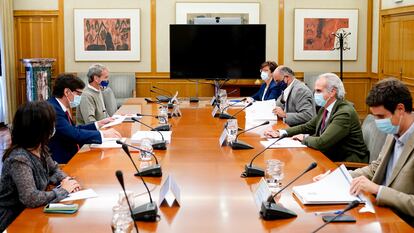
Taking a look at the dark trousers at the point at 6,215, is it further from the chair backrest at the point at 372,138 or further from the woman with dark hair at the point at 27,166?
the chair backrest at the point at 372,138

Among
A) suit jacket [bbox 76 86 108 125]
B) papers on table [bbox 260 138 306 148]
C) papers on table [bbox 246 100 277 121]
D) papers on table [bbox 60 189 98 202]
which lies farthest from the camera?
suit jacket [bbox 76 86 108 125]

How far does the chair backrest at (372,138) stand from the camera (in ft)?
13.2

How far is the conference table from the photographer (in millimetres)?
2195

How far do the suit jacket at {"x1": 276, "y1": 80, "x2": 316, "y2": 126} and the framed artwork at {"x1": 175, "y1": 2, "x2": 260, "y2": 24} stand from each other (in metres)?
3.93

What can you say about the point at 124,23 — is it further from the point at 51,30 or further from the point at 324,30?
the point at 324,30

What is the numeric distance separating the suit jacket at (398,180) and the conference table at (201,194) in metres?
0.06

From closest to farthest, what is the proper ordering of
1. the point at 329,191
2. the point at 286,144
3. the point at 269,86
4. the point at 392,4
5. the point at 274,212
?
the point at 274,212, the point at 329,191, the point at 286,144, the point at 269,86, the point at 392,4

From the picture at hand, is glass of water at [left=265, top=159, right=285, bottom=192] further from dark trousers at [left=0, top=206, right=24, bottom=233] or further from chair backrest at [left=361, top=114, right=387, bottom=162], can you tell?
chair backrest at [left=361, top=114, right=387, bottom=162]

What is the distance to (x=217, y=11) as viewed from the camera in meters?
9.69

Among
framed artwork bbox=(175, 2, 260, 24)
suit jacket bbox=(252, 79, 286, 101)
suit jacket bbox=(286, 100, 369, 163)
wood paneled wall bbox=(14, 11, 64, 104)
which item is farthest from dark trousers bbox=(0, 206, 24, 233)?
wood paneled wall bbox=(14, 11, 64, 104)

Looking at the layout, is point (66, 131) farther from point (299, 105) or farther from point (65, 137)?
A: point (299, 105)

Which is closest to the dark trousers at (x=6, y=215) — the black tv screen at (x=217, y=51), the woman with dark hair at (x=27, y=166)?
the woman with dark hair at (x=27, y=166)

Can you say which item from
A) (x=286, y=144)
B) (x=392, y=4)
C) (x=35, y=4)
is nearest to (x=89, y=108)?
(x=286, y=144)

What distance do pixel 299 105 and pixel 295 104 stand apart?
0.08 m
